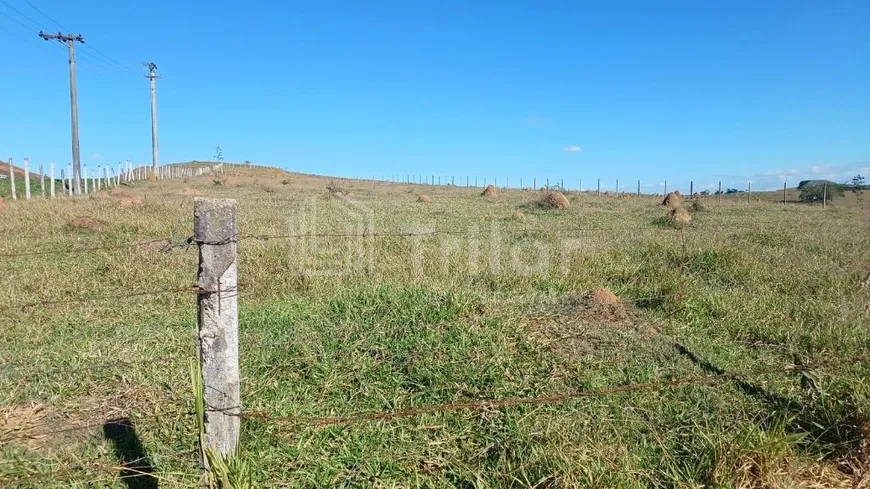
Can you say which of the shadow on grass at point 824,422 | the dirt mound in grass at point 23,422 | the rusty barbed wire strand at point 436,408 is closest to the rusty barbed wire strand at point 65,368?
the dirt mound in grass at point 23,422

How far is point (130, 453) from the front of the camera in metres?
2.58

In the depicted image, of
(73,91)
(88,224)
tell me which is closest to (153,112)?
(73,91)

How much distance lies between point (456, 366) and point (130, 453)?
1.89 m

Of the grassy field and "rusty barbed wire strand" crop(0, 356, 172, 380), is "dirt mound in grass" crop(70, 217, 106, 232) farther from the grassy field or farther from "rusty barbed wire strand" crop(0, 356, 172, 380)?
"rusty barbed wire strand" crop(0, 356, 172, 380)

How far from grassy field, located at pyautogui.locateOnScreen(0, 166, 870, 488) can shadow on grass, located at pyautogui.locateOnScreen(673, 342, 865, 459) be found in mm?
14

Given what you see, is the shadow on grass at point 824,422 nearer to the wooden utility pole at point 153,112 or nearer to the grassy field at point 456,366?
the grassy field at point 456,366

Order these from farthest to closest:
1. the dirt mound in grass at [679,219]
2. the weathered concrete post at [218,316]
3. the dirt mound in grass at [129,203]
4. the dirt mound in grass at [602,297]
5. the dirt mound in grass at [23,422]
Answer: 1. the dirt mound in grass at [679,219]
2. the dirt mound in grass at [129,203]
3. the dirt mound in grass at [602,297]
4. the dirt mound in grass at [23,422]
5. the weathered concrete post at [218,316]

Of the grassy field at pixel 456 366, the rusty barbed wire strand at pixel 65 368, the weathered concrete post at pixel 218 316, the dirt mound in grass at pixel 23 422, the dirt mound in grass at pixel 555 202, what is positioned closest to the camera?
the weathered concrete post at pixel 218 316

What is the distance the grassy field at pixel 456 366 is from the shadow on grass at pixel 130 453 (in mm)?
13

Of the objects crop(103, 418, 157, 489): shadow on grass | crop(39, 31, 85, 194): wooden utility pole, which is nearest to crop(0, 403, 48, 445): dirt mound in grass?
crop(103, 418, 157, 489): shadow on grass

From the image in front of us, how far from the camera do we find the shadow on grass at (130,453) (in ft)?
7.86

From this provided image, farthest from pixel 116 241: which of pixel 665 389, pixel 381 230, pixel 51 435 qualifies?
pixel 665 389

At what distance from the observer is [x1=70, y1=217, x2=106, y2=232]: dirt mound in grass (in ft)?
26.4

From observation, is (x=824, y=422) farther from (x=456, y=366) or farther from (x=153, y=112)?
(x=153, y=112)
